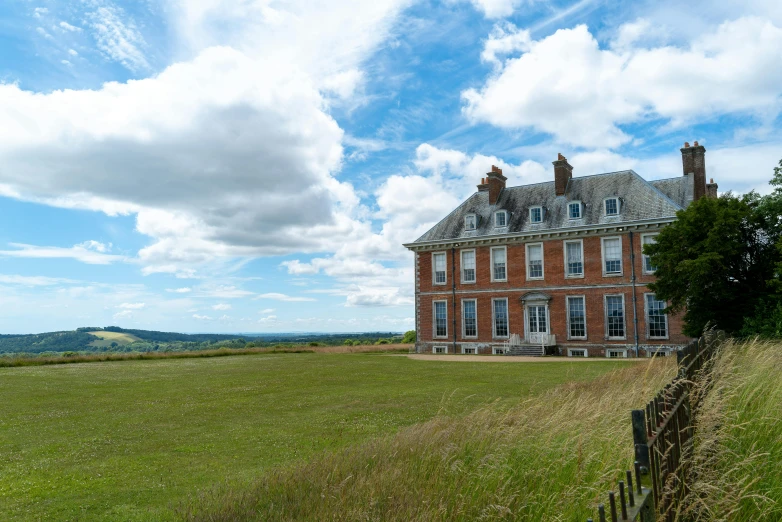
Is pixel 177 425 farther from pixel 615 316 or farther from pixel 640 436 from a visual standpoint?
pixel 615 316

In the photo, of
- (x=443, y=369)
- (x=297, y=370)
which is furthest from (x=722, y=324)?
(x=297, y=370)

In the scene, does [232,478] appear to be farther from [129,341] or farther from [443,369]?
[129,341]

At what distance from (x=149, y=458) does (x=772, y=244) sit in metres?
26.4

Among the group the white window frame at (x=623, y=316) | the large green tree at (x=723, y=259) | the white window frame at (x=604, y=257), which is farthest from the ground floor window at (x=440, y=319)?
the large green tree at (x=723, y=259)

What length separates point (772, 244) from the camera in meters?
25.1

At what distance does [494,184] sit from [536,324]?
11.2 meters

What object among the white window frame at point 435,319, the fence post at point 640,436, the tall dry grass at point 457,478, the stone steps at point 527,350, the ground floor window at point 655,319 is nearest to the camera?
the fence post at point 640,436

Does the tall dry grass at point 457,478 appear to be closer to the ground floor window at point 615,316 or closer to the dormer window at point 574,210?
the ground floor window at point 615,316

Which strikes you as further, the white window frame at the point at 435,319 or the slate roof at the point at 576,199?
the white window frame at the point at 435,319

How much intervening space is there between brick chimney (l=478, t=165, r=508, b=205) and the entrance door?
898cm

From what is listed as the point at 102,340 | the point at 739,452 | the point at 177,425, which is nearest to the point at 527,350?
the point at 177,425

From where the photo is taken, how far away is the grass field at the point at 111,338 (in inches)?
4117

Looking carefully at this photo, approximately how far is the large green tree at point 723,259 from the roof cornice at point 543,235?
759 centimetres

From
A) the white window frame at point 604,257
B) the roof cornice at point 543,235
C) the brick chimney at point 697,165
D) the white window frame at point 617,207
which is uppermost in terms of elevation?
the brick chimney at point 697,165
